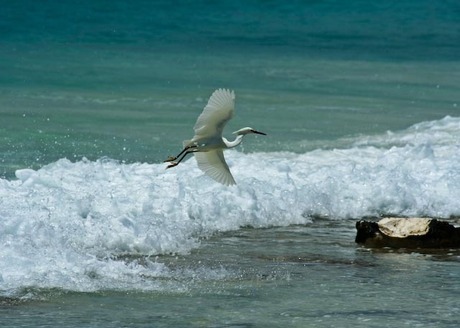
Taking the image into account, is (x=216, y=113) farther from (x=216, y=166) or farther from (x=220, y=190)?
(x=220, y=190)

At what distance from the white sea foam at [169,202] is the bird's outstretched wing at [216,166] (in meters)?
0.50

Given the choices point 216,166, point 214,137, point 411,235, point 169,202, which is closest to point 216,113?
point 214,137

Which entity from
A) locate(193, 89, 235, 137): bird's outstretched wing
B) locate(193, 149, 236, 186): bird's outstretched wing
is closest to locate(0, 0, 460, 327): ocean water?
locate(193, 149, 236, 186): bird's outstretched wing

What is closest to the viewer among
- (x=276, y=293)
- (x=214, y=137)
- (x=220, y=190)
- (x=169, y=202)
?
(x=276, y=293)

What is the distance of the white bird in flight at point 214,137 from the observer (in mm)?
10141

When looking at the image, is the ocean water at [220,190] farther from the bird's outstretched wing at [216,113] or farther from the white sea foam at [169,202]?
the bird's outstretched wing at [216,113]

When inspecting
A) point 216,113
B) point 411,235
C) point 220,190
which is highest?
point 216,113

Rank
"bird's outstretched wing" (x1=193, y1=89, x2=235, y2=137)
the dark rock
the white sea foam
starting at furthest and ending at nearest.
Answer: the dark rock → "bird's outstretched wing" (x1=193, y1=89, x2=235, y2=137) → the white sea foam

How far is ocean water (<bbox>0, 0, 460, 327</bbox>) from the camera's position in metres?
8.29

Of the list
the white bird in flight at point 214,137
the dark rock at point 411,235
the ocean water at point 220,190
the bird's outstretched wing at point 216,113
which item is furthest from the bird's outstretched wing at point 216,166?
the dark rock at point 411,235

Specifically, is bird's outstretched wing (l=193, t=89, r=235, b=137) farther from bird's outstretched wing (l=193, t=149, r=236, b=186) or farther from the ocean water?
the ocean water

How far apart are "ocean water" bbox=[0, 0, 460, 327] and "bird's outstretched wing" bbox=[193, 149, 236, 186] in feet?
1.62

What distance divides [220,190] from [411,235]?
246 centimetres

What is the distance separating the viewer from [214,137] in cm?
→ 1052
